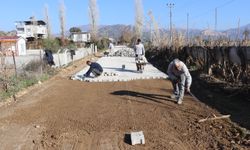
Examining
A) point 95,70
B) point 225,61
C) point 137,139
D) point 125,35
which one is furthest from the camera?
point 125,35

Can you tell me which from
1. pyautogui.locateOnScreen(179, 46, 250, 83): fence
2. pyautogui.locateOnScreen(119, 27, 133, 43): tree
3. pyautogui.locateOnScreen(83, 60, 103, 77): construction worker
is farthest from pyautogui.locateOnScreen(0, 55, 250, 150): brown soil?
pyautogui.locateOnScreen(119, 27, 133, 43): tree

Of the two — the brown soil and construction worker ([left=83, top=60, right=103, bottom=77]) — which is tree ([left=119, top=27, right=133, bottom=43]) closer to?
construction worker ([left=83, top=60, right=103, bottom=77])

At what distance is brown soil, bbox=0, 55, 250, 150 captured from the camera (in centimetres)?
686

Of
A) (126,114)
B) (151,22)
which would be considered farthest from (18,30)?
(126,114)

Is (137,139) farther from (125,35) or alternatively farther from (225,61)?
(125,35)

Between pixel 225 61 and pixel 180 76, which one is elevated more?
pixel 225 61

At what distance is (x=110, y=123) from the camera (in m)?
8.34

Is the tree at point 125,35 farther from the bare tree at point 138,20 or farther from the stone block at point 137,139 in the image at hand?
the stone block at point 137,139

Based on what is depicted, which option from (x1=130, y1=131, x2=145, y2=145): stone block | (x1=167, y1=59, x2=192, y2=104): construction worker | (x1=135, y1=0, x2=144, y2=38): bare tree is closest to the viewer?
(x1=130, y1=131, x2=145, y2=145): stone block

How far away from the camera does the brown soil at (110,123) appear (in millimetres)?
6859

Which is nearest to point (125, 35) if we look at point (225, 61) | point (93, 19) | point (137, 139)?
point (93, 19)

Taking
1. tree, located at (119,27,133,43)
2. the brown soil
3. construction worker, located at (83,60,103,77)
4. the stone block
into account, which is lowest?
the brown soil

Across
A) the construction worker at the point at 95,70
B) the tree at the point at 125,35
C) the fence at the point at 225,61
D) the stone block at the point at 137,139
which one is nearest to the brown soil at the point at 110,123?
the stone block at the point at 137,139

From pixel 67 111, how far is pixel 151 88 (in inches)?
178
